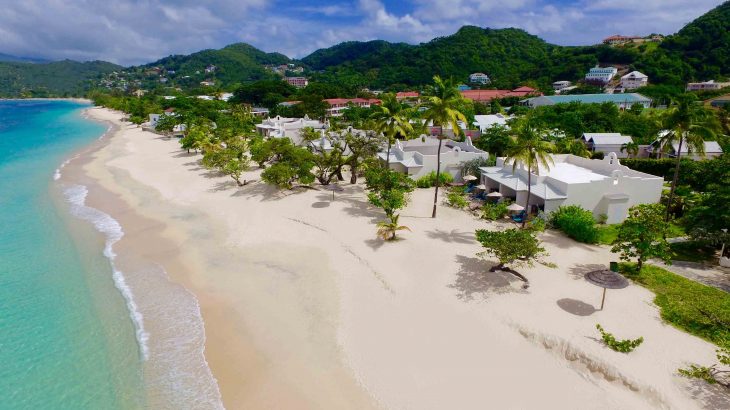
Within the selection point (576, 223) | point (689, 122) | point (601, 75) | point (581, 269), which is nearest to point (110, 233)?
point (581, 269)

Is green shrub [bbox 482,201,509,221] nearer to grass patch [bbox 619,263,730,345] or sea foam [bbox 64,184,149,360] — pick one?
grass patch [bbox 619,263,730,345]

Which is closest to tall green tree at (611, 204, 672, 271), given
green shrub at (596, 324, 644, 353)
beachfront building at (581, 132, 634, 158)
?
green shrub at (596, 324, 644, 353)

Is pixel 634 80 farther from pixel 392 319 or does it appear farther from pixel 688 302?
pixel 392 319

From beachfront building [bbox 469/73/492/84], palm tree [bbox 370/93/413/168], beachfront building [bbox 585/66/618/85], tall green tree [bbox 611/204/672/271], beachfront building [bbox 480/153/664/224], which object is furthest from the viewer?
beachfront building [bbox 469/73/492/84]

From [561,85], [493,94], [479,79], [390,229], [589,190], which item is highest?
[479,79]

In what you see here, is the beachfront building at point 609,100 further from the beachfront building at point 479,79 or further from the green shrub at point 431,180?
the beachfront building at point 479,79

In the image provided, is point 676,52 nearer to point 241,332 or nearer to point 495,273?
point 495,273
